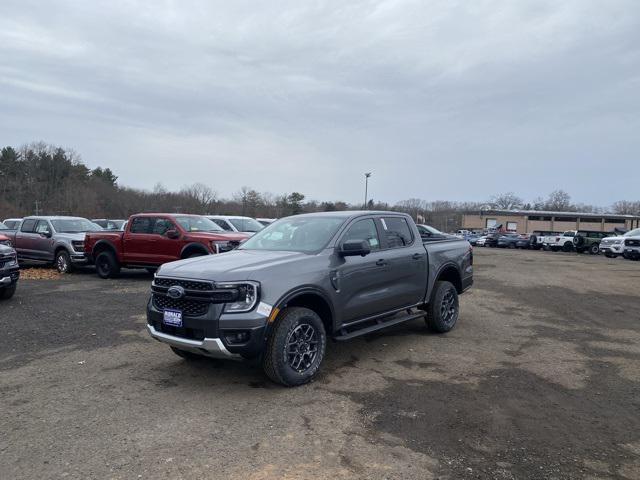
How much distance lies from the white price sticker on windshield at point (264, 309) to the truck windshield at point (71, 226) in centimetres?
1233

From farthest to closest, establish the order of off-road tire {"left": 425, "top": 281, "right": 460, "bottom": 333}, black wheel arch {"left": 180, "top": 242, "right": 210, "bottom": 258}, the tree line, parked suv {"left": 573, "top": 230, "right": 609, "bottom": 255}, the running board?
1. the tree line
2. parked suv {"left": 573, "top": 230, "right": 609, "bottom": 255}
3. black wheel arch {"left": 180, "top": 242, "right": 210, "bottom": 258}
4. off-road tire {"left": 425, "top": 281, "right": 460, "bottom": 333}
5. the running board

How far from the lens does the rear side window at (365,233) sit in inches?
239

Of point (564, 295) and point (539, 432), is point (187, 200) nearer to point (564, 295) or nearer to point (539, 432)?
point (564, 295)

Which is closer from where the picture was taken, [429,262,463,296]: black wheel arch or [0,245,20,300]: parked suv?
[429,262,463,296]: black wheel arch

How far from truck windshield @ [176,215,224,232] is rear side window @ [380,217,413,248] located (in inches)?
275

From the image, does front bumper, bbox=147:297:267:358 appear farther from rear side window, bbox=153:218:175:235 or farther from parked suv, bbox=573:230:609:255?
parked suv, bbox=573:230:609:255

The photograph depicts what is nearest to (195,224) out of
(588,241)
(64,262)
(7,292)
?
(7,292)

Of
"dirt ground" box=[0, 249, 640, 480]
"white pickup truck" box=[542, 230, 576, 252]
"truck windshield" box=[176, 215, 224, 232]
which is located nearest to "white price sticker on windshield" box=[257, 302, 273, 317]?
"dirt ground" box=[0, 249, 640, 480]

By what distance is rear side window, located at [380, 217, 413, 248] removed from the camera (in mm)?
6672

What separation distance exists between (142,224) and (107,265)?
1.70 metres

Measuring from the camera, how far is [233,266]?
5.04 m

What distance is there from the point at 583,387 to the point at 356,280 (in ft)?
8.69

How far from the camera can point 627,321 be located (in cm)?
895

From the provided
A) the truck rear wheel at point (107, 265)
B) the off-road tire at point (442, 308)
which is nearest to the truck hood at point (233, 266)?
the off-road tire at point (442, 308)
